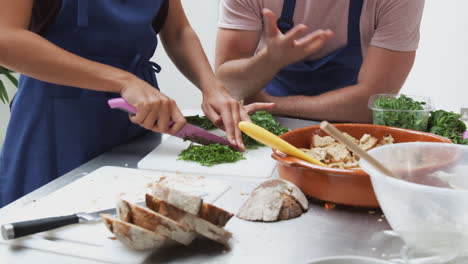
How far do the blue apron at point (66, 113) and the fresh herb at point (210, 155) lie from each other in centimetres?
32

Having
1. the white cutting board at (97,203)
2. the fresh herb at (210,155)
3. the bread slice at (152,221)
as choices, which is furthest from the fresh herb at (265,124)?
the bread slice at (152,221)

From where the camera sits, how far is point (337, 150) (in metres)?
1.16

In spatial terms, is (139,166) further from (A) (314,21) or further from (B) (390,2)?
(B) (390,2)

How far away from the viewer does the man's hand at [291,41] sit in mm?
1469

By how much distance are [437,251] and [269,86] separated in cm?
150

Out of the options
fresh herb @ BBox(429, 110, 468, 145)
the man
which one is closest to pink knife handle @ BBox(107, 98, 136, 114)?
the man

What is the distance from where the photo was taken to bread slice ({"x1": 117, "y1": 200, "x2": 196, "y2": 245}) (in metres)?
0.78

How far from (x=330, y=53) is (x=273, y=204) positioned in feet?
3.93

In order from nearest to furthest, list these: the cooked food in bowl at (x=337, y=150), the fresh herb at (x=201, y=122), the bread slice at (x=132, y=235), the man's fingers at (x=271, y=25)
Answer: the bread slice at (x=132, y=235)
the cooked food in bowl at (x=337, y=150)
the man's fingers at (x=271, y=25)
the fresh herb at (x=201, y=122)

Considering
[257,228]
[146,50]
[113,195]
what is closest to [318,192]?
[257,228]

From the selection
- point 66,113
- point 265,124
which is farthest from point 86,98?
point 265,124

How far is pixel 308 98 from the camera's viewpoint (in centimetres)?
195

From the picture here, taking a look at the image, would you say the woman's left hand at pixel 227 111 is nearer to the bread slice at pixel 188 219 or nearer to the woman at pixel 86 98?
the woman at pixel 86 98

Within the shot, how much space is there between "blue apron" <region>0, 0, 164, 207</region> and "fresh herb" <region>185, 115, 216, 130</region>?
1.00ft
